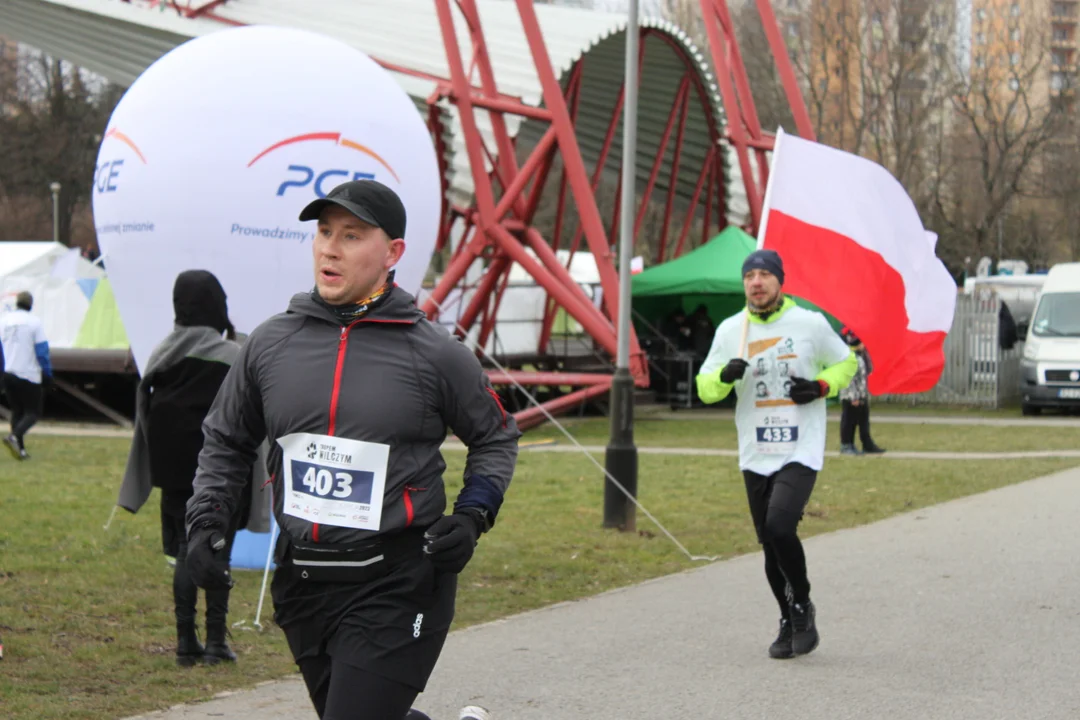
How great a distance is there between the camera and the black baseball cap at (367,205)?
13.2 feet

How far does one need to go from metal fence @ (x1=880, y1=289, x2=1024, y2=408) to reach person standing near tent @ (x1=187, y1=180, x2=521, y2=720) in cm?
2700

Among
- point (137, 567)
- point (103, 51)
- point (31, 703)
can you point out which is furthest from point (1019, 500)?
point (103, 51)

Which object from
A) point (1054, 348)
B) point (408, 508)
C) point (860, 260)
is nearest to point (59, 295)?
point (1054, 348)

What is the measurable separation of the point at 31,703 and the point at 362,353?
328cm

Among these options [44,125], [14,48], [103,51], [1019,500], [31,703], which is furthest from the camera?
[14,48]

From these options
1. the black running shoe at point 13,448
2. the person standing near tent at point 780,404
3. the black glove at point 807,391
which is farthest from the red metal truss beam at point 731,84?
the black glove at point 807,391

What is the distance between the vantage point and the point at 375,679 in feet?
12.8

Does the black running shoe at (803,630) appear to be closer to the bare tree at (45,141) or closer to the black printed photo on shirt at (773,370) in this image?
the black printed photo on shirt at (773,370)

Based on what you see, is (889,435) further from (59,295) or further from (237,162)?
(237,162)

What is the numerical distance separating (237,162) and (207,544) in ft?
19.8

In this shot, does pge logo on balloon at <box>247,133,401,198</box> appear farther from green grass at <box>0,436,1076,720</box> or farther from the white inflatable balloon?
green grass at <box>0,436,1076,720</box>

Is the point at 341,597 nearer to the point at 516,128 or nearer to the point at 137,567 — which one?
the point at 137,567

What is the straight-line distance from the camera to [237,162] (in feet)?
32.0

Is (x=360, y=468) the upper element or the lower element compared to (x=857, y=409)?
upper
